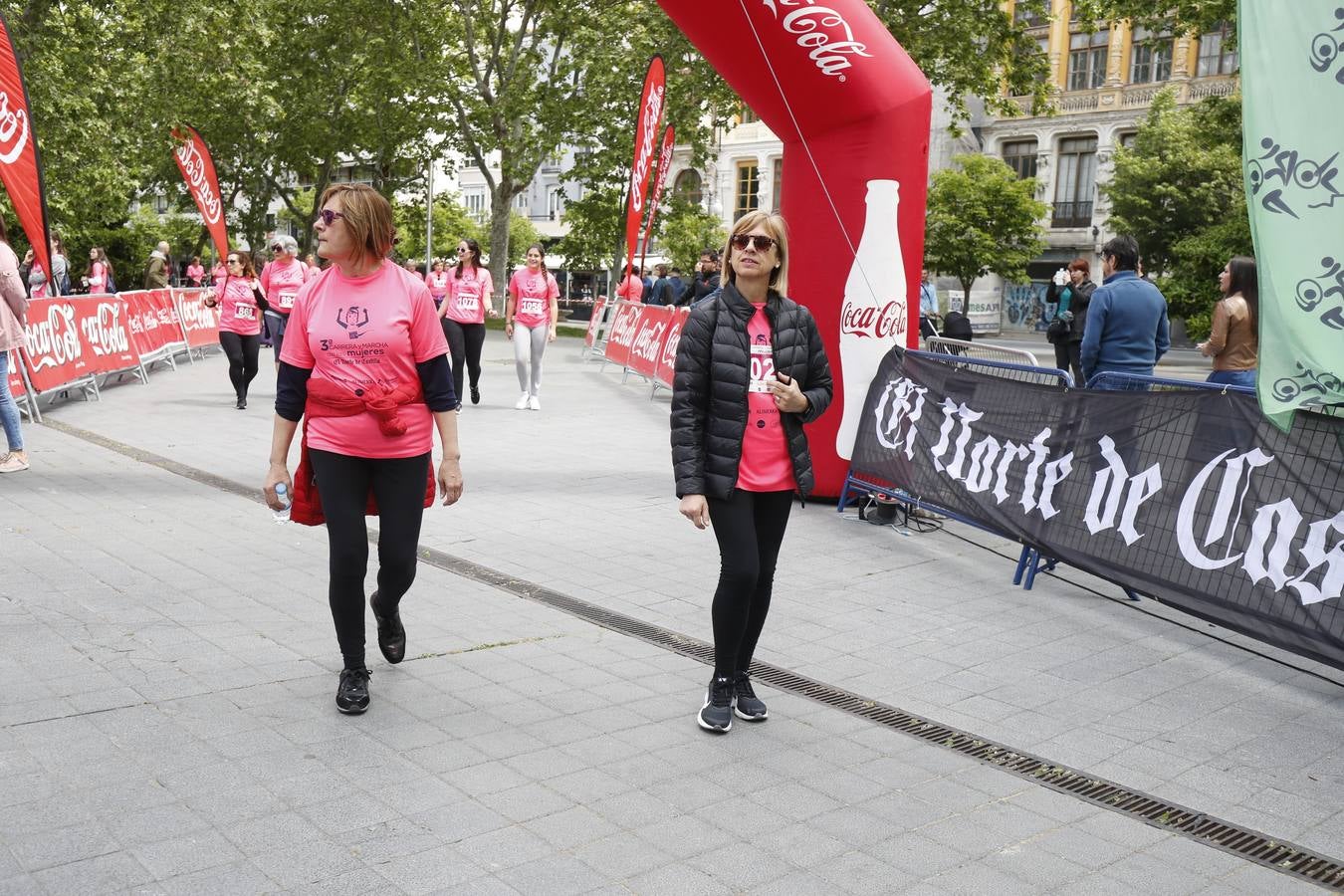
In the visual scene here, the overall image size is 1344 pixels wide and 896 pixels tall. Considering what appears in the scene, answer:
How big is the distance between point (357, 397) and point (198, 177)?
761 inches

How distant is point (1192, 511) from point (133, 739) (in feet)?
14.2

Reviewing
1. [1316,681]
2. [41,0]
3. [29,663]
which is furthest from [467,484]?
[41,0]

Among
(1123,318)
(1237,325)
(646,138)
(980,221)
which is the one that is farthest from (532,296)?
(980,221)

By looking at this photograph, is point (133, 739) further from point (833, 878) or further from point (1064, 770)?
point (1064, 770)

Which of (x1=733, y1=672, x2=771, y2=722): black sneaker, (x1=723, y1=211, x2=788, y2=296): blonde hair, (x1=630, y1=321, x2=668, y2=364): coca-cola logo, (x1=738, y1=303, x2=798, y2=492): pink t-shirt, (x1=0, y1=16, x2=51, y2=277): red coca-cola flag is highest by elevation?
(x1=0, y1=16, x2=51, y2=277): red coca-cola flag

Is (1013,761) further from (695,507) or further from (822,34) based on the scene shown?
(822,34)

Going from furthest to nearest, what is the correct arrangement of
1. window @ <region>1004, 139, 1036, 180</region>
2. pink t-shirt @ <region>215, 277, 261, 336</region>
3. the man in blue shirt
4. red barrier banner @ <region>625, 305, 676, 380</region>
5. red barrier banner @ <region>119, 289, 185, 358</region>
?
window @ <region>1004, 139, 1036, 180</region>
red barrier banner @ <region>625, 305, 676, 380</region>
red barrier banner @ <region>119, 289, 185, 358</region>
pink t-shirt @ <region>215, 277, 261, 336</region>
the man in blue shirt

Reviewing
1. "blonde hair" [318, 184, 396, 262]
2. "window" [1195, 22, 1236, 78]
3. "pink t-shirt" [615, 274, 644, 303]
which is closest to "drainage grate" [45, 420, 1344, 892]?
"blonde hair" [318, 184, 396, 262]

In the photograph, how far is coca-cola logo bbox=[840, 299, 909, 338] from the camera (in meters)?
8.41

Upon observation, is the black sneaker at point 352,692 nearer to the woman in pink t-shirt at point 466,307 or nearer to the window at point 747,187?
the woman in pink t-shirt at point 466,307

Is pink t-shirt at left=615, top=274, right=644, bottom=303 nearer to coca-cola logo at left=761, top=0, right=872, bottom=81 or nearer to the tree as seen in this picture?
coca-cola logo at left=761, top=0, right=872, bottom=81

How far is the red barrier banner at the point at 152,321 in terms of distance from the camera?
662 inches

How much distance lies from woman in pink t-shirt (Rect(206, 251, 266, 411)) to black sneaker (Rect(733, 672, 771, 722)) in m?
9.85

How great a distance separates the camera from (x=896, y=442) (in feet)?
26.5
